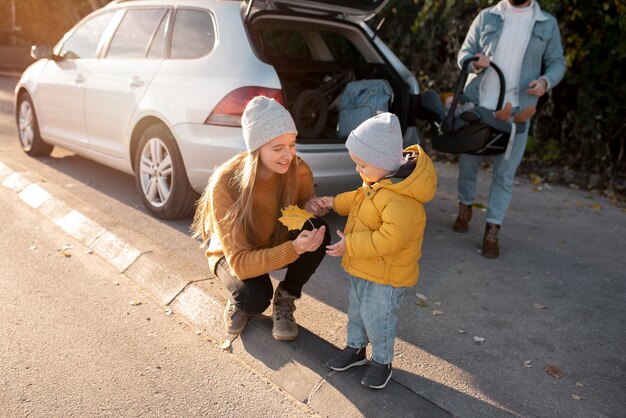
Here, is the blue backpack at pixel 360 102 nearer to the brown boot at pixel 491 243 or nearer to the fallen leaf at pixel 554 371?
the brown boot at pixel 491 243

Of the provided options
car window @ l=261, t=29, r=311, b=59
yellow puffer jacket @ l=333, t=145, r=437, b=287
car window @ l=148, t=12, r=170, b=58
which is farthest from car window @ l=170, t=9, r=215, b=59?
car window @ l=261, t=29, r=311, b=59

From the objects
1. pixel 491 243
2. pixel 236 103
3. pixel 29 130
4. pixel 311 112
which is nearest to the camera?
pixel 236 103

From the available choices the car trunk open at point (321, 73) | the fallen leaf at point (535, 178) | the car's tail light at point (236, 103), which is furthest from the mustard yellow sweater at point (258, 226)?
the fallen leaf at point (535, 178)

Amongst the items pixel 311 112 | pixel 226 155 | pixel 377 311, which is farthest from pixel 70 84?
pixel 377 311

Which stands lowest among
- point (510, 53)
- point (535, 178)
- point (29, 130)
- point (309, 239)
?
point (535, 178)

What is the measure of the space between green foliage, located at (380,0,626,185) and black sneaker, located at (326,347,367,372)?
4699 millimetres

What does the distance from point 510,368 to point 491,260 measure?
171 centimetres

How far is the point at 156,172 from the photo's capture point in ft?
16.8

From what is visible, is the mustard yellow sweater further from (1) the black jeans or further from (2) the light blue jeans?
(2) the light blue jeans

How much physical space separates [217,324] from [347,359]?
819 mm

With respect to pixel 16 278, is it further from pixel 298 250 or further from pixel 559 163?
pixel 559 163

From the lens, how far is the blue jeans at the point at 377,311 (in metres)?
2.71

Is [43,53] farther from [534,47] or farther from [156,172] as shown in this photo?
[534,47]

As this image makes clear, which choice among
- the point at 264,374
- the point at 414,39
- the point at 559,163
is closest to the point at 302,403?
the point at 264,374
